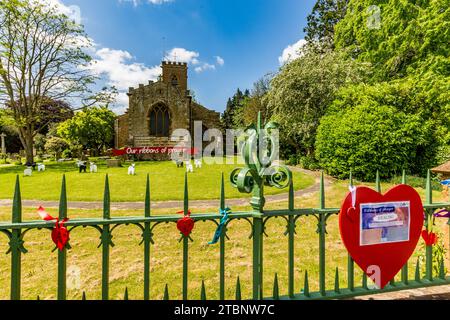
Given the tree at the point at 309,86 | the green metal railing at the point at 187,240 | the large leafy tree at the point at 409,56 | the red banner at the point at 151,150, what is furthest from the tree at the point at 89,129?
the green metal railing at the point at 187,240

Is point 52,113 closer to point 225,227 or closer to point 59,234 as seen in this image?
point 59,234

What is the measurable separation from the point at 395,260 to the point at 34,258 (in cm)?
512

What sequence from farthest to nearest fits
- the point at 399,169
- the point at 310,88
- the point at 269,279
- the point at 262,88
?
1. the point at 262,88
2. the point at 310,88
3. the point at 399,169
4. the point at 269,279

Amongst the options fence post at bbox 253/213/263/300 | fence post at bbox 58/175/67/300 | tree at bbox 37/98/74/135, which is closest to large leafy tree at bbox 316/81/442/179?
fence post at bbox 253/213/263/300

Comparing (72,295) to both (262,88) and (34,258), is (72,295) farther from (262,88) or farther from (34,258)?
(262,88)

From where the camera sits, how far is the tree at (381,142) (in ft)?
39.3

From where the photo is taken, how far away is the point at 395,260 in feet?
7.79

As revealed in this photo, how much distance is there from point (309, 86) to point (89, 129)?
2980cm

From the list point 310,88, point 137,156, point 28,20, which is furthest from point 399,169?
point 28,20

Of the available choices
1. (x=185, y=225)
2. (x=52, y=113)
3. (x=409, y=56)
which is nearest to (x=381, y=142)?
(x=409, y=56)

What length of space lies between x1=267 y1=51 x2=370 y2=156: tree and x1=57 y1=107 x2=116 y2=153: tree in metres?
23.2

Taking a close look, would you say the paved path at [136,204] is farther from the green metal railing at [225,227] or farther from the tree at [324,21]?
the tree at [324,21]

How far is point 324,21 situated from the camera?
26.0 metres

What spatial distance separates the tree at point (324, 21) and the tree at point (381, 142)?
14.6 m
